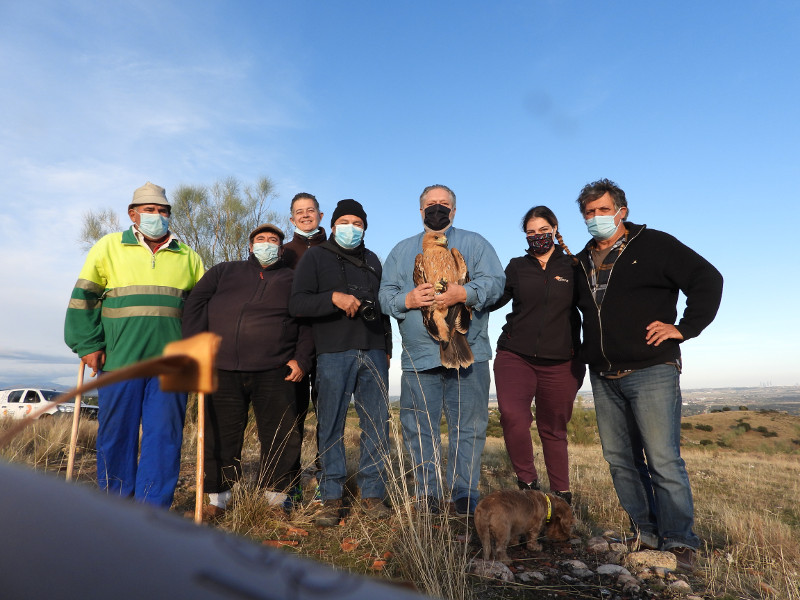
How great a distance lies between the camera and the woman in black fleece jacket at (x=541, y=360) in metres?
4.56

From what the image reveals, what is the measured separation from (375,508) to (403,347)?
47.4 inches

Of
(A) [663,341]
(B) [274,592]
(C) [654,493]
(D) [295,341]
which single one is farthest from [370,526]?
(B) [274,592]

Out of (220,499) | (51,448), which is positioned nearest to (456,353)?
(220,499)

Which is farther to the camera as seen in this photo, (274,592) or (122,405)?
(122,405)

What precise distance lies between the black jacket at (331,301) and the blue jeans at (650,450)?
67.5 inches

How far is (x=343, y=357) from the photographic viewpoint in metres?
4.29

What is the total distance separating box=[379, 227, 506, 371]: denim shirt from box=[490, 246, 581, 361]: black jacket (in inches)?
13.4

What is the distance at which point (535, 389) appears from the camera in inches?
185

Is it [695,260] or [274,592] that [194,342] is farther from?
[695,260]

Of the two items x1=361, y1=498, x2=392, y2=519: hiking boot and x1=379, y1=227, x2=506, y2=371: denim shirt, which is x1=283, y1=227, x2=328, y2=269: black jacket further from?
x1=361, y1=498, x2=392, y2=519: hiking boot

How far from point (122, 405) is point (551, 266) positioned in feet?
11.6

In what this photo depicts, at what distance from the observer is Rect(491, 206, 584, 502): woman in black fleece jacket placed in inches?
179

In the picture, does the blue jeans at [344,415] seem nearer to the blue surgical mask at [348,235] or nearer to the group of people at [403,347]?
the group of people at [403,347]

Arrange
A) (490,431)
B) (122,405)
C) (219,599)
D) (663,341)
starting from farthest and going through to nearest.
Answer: (490,431), (122,405), (663,341), (219,599)
